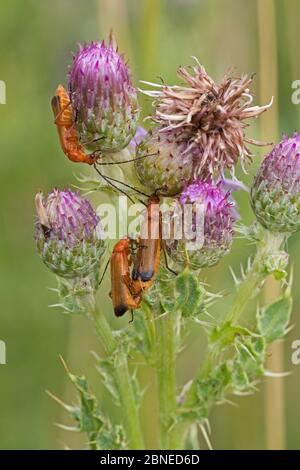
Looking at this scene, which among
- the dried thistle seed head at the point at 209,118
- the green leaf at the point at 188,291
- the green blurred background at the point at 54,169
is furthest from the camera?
the green blurred background at the point at 54,169

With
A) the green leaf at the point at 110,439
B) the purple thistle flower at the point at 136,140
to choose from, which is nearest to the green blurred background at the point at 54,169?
the purple thistle flower at the point at 136,140

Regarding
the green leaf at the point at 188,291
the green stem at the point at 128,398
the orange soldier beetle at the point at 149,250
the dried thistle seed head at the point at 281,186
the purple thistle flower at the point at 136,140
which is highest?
the purple thistle flower at the point at 136,140

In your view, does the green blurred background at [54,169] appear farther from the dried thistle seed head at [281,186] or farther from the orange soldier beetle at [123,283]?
the orange soldier beetle at [123,283]

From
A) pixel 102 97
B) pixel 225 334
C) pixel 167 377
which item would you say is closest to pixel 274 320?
pixel 225 334

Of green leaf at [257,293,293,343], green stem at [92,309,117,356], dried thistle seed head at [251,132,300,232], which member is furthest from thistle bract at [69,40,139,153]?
green leaf at [257,293,293,343]

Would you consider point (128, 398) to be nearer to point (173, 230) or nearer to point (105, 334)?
point (105, 334)

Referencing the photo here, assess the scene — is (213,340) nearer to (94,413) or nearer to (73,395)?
(94,413)
